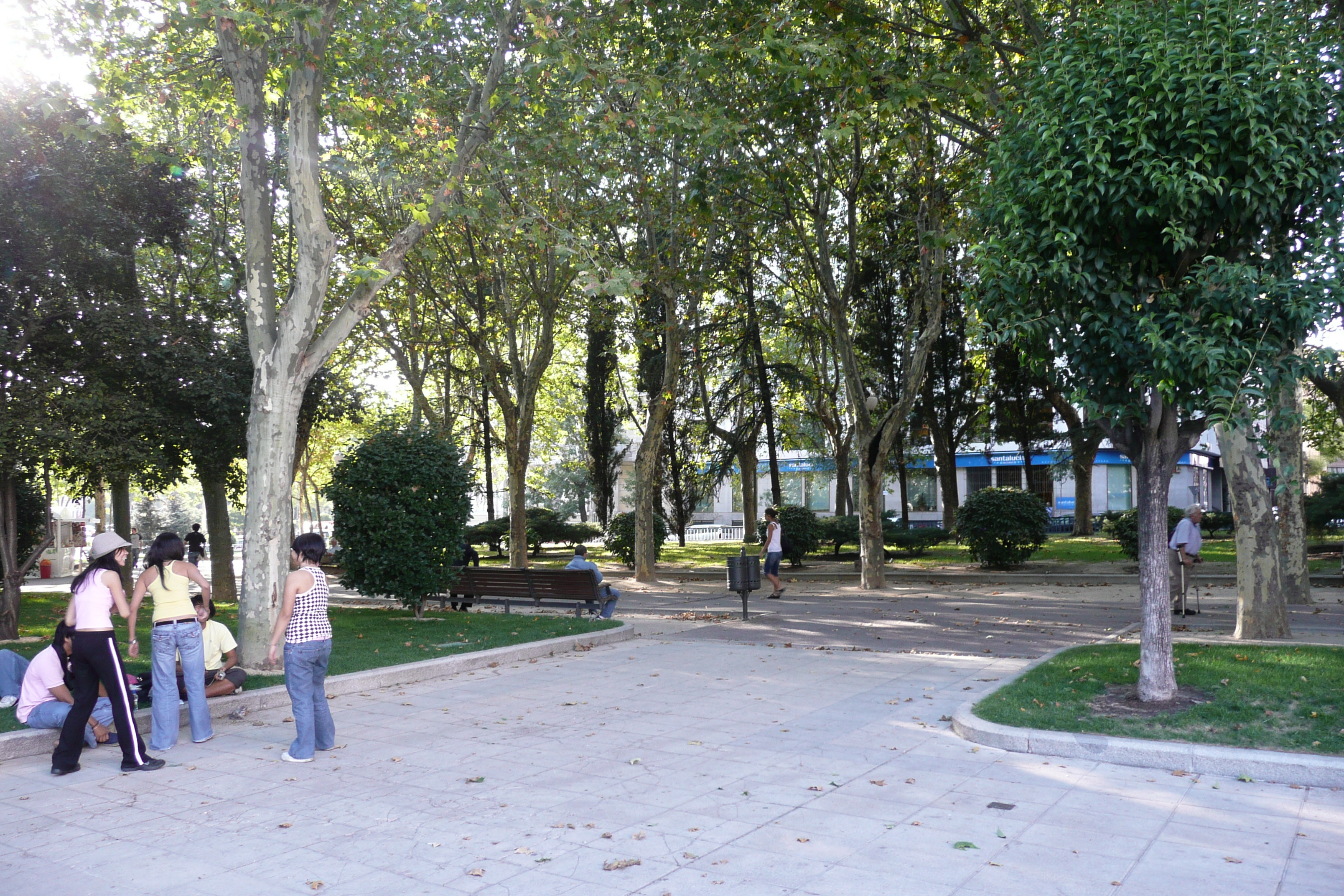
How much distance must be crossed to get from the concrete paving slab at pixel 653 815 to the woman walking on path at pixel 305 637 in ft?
0.95

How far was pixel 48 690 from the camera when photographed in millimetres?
7211

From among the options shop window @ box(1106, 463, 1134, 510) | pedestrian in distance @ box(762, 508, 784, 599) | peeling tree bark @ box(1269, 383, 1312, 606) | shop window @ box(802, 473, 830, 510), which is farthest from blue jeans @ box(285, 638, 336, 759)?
shop window @ box(1106, 463, 1134, 510)

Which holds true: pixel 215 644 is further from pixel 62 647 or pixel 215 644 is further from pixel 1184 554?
pixel 1184 554

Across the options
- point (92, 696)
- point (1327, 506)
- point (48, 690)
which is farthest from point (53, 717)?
point (1327, 506)

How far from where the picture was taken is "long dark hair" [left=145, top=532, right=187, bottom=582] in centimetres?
725

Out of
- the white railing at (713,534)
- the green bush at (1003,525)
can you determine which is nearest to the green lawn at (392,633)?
the green bush at (1003,525)

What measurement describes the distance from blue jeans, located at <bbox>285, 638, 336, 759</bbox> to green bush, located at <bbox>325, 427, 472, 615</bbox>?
7.65 meters

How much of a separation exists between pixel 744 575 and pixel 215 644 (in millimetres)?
8038

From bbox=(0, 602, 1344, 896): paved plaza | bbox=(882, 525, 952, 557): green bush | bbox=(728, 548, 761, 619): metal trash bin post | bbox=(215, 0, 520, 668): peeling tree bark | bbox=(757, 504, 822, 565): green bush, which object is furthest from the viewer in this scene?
bbox=(882, 525, 952, 557): green bush

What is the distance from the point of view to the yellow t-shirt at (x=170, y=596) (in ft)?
23.7

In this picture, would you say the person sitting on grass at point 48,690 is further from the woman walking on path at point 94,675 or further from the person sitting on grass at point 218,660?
the person sitting on grass at point 218,660

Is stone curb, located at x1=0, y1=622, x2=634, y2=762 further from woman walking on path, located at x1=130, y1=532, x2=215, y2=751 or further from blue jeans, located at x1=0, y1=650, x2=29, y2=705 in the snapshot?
blue jeans, located at x1=0, y1=650, x2=29, y2=705

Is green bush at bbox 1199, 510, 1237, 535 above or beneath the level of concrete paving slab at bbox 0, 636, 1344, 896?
above

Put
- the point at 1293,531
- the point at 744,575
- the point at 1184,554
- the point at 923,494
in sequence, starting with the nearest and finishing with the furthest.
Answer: the point at 1293,531
the point at 1184,554
the point at 744,575
the point at 923,494
